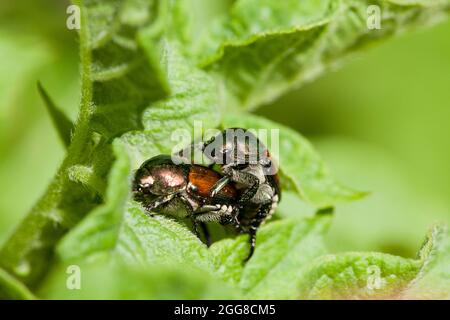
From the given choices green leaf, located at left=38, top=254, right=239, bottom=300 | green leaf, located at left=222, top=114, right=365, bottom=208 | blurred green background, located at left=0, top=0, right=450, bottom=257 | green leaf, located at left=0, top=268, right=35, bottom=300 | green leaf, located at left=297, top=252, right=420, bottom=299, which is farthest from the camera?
blurred green background, located at left=0, top=0, right=450, bottom=257

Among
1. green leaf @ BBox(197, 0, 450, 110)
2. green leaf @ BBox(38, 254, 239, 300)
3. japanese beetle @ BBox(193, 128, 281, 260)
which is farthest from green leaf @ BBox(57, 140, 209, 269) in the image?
green leaf @ BBox(197, 0, 450, 110)

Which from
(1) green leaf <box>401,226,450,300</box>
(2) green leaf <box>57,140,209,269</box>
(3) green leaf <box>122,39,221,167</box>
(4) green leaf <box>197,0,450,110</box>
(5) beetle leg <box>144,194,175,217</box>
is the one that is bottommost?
(1) green leaf <box>401,226,450,300</box>

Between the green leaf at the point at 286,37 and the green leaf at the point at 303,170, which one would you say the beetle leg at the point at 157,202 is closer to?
the green leaf at the point at 303,170

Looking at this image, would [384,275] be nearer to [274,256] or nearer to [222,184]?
[274,256]

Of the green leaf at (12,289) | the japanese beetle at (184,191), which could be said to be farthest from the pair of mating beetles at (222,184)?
the green leaf at (12,289)

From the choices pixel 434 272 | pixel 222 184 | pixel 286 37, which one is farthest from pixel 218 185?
pixel 434 272

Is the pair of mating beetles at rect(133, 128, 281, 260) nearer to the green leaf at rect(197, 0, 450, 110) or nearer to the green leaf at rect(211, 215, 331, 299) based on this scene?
the green leaf at rect(211, 215, 331, 299)

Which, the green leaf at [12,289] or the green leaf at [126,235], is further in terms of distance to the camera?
the green leaf at [12,289]
